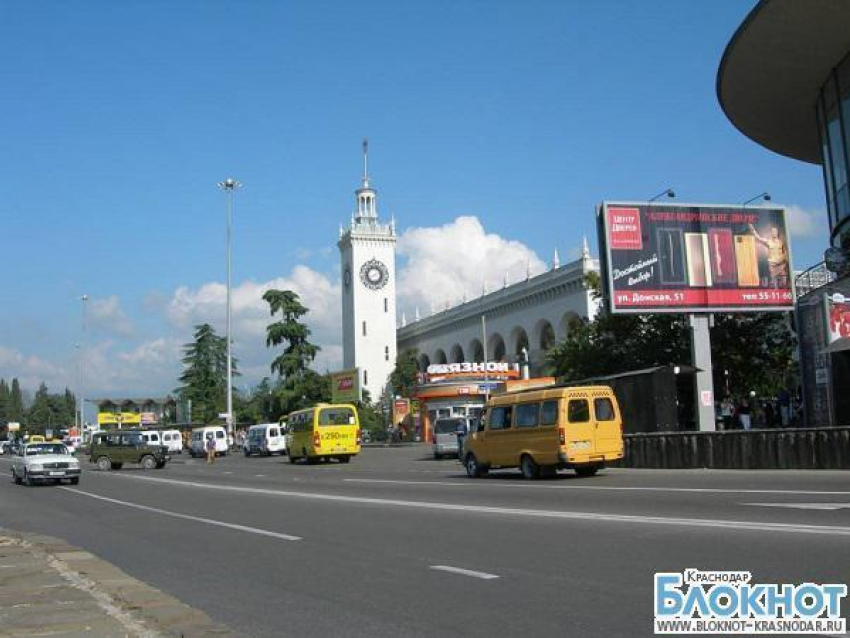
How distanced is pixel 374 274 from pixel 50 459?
82647mm

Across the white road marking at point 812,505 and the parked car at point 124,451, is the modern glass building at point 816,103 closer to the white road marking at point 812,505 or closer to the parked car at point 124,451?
the white road marking at point 812,505

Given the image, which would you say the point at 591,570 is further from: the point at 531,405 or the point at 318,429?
the point at 318,429

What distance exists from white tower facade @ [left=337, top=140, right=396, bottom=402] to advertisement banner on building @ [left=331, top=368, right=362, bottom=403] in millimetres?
15473

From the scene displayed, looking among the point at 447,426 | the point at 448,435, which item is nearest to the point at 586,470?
the point at 448,435

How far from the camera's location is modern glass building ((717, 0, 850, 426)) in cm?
2655

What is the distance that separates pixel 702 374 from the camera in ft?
105

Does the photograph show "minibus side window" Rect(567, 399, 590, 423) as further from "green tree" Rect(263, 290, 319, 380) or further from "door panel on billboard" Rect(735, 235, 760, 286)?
"green tree" Rect(263, 290, 319, 380)

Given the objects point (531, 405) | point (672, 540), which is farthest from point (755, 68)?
point (672, 540)

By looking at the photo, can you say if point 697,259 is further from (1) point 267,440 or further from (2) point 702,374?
(1) point 267,440

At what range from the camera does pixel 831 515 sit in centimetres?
1194

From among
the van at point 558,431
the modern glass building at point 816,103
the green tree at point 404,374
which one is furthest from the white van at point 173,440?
the van at point 558,431

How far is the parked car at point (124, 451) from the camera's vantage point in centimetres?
4269

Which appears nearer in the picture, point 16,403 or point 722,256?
point 722,256

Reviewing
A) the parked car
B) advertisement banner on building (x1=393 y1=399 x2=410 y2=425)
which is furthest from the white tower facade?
the parked car
